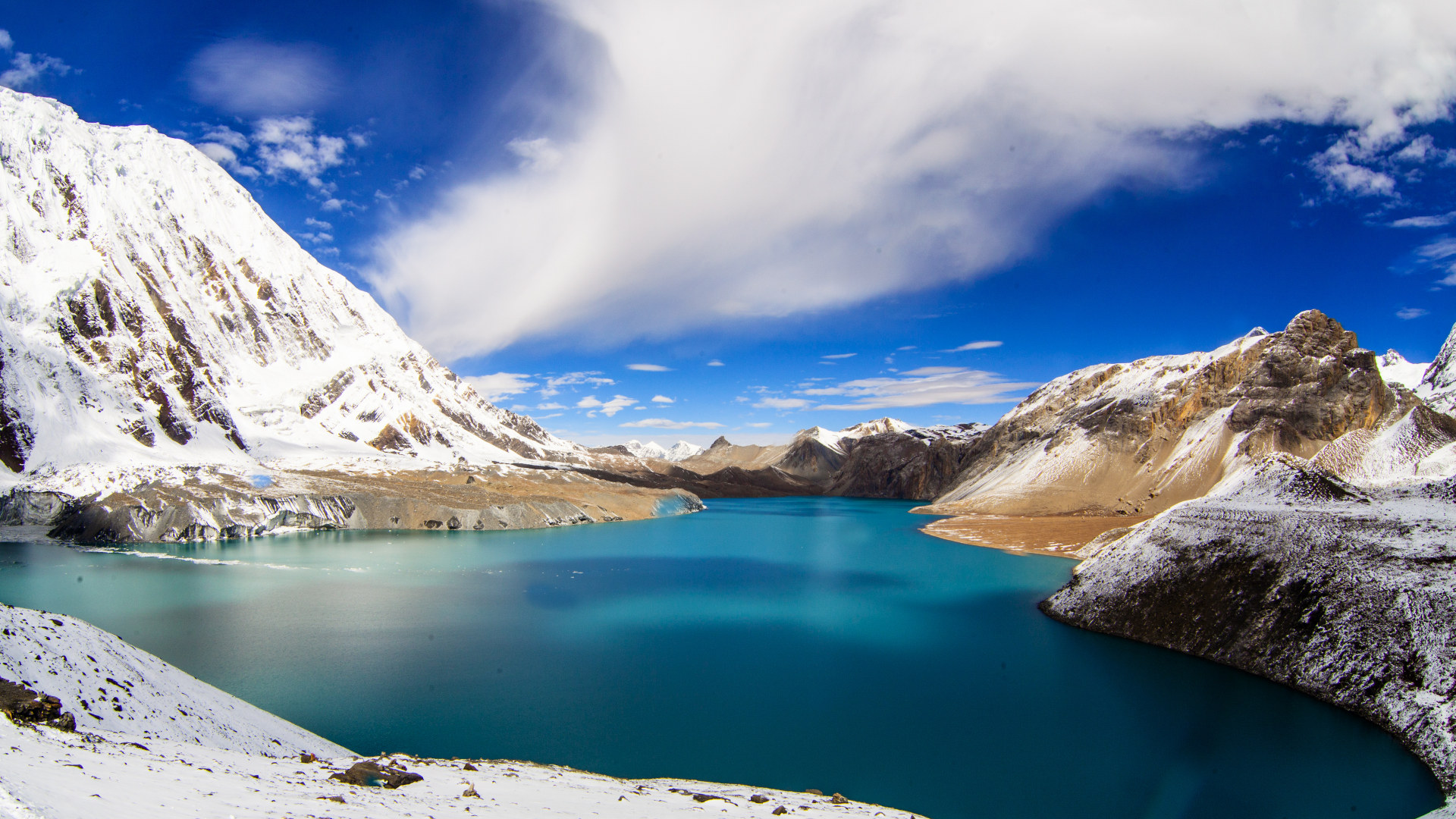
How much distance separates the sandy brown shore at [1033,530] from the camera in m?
51.3

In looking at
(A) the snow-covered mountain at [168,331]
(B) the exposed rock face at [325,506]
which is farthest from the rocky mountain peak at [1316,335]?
(A) the snow-covered mountain at [168,331]

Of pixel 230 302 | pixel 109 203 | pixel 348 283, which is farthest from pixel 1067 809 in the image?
pixel 348 283

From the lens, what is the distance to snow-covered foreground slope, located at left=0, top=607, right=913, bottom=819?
6.69 meters

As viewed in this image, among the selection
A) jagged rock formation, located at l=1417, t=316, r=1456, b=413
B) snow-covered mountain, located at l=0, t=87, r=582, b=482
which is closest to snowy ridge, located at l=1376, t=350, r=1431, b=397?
jagged rock formation, located at l=1417, t=316, r=1456, b=413

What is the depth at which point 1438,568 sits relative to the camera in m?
17.7

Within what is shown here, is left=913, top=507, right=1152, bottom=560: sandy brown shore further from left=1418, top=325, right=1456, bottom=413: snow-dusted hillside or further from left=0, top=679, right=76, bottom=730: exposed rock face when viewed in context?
left=1418, top=325, right=1456, bottom=413: snow-dusted hillside

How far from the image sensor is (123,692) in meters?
11.8

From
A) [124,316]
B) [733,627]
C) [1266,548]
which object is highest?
[124,316]

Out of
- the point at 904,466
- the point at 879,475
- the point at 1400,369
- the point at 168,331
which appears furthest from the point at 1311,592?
the point at 1400,369

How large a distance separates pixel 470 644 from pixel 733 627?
34.1 feet

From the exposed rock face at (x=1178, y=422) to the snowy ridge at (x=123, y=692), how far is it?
74170mm

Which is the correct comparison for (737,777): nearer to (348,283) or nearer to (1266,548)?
(1266,548)

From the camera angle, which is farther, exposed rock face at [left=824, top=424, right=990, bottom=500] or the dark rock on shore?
exposed rock face at [left=824, top=424, right=990, bottom=500]

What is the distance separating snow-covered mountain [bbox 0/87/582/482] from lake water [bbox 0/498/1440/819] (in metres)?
55.4
